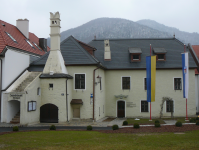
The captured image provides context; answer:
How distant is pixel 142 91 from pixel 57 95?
41.0 feet

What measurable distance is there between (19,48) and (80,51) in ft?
22.3

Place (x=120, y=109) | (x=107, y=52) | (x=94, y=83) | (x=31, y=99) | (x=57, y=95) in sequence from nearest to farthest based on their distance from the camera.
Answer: (x=31, y=99), (x=57, y=95), (x=94, y=83), (x=120, y=109), (x=107, y=52)

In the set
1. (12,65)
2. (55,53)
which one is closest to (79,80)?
(55,53)

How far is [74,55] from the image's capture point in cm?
2736

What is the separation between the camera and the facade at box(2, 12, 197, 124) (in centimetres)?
2450

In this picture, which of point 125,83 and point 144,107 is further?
point 125,83

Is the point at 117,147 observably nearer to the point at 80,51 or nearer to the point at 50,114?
the point at 50,114

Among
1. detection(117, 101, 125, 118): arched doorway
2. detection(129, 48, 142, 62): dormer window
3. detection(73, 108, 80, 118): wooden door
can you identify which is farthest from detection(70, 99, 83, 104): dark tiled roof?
detection(129, 48, 142, 62): dormer window

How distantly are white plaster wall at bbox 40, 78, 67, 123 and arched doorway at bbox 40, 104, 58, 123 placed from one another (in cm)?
35

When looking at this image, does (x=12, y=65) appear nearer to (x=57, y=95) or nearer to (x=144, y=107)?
(x=57, y=95)

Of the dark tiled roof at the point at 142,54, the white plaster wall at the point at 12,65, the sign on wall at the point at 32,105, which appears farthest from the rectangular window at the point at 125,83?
the sign on wall at the point at 32,105

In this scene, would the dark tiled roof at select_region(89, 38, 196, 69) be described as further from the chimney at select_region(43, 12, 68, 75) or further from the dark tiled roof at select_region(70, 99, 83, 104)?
the chimney at select_region(43, 12, 68, 75)

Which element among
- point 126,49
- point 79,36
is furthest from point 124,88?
point 79,36

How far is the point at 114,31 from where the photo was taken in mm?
188125
